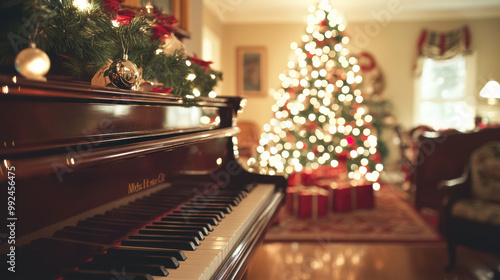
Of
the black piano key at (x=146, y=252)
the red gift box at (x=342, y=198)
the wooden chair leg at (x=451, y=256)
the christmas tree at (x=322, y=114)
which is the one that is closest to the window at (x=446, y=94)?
the christmas tree at (x=322, y=114)

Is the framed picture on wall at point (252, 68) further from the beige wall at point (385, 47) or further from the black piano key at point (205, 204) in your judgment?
the black piano key at point (205, 204)

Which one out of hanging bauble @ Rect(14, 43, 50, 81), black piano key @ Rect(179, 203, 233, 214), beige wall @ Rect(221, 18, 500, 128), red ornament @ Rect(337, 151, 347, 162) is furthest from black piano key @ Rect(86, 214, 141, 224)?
beige wall @ Rect(221, 18, 500, 128)

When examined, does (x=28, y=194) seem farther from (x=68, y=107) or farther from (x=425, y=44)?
(x=425, y=44)

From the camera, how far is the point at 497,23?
763 centimetres

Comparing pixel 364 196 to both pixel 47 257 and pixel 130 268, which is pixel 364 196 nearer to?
pixel 130 268

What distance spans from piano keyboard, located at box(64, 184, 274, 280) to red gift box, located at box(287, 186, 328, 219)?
272cm

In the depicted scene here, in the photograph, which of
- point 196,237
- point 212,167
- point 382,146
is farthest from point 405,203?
point 196,237

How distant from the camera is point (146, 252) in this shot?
3.04ft

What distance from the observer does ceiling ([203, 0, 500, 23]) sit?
717cm

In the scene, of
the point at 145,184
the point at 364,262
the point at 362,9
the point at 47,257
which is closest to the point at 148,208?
the point at 145,184

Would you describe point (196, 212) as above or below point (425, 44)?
below

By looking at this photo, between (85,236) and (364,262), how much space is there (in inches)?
102

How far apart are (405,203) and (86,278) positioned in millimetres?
4890

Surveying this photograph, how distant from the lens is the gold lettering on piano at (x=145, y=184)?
3.50 ft
